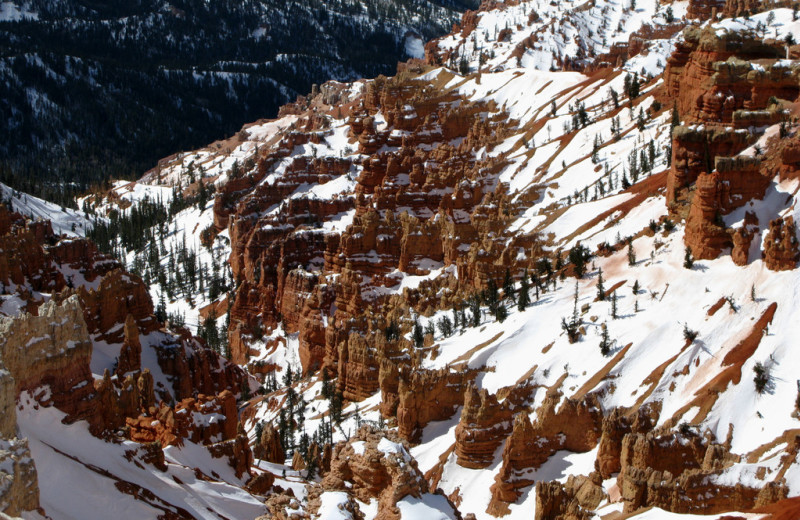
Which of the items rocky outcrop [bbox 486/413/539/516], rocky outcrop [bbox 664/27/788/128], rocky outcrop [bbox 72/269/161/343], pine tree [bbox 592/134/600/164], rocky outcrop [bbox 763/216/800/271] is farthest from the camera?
pine tree [bbox 592/134/600/164]

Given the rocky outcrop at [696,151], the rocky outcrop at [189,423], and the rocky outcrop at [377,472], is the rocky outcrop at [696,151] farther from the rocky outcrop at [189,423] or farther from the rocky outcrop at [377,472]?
the rocky outcrop at [377,472]

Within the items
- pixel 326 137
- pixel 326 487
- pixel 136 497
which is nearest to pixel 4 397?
pixel 136 497

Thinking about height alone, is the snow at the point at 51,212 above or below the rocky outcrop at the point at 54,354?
below

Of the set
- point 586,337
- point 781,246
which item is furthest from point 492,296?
point 781,246

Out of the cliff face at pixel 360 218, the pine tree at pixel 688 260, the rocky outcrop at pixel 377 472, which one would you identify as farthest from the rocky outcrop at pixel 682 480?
the cliff face at pixel 360 218

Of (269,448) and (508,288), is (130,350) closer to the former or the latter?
(269,448)

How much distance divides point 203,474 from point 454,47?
149 meters

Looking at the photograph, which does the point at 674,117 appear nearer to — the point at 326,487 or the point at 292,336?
the point at 292,336

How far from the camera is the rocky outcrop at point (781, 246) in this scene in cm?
5306

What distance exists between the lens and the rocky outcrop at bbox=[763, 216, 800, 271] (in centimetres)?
5306

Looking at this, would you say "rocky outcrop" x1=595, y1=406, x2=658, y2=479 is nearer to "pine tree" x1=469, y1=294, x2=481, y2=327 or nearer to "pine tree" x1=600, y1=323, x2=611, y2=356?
"pine tree" x1=600, y1=323, x2=611, y2=356

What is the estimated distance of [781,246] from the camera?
5325 cm

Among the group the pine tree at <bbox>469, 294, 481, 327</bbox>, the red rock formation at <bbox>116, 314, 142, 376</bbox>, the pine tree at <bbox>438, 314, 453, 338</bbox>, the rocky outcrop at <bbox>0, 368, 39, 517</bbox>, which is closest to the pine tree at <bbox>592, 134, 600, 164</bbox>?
the pine tree at <bbox>469, 294, 481, 327</bbox>

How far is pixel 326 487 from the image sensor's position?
34.2m
